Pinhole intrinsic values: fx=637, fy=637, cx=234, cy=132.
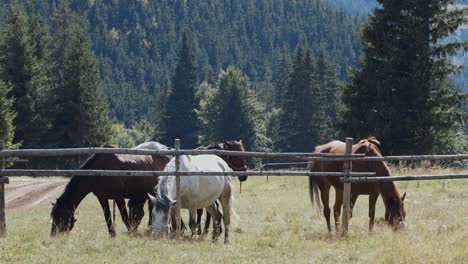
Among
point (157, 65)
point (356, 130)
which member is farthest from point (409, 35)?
point (157, 65)

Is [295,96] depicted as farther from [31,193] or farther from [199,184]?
[199,184]

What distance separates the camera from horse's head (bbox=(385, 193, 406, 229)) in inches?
481

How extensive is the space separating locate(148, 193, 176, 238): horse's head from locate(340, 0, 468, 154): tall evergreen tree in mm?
25598

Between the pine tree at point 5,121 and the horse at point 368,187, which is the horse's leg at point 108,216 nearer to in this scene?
the horse at point 368,187

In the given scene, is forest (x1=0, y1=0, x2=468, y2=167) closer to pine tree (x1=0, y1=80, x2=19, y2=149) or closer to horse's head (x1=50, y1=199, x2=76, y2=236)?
pine tree (x1=0, y1=80, x2=19, y2=149)

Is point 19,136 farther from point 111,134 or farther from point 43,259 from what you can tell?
point 43,259

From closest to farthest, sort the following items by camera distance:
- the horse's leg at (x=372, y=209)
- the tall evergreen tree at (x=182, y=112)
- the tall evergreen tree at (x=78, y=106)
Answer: the horse's leg at (x=372, y=209)
the tall evergreen tree at (x=78, y=106)
the tall evergreen tree at (x=182, y=112)

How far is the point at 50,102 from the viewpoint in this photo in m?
49.0

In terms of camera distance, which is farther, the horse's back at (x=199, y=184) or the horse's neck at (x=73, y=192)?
the horse's neck at (x=73, y=192)

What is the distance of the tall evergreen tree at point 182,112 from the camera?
90750 mm

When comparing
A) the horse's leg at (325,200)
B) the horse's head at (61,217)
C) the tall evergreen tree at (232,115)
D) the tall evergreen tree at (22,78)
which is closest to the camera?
the horse's head at (61,217)

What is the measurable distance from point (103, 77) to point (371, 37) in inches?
5827

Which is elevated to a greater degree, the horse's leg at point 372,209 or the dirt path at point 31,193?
the horse's leg at point 372,209

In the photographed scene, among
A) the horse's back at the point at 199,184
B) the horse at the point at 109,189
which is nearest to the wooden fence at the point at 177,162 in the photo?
the horse's back at the point at 199,184
